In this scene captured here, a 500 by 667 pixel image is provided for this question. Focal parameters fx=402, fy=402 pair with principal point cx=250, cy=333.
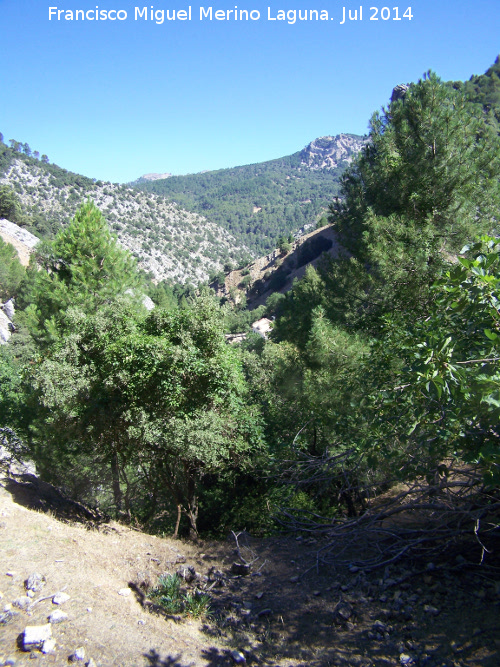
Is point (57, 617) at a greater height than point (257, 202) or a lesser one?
lesser

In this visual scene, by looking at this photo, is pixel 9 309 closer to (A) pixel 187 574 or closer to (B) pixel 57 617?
(A) pixel 187 574

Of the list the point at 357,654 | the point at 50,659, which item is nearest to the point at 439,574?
the point at 357,654

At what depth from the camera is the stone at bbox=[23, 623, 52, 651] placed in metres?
3.61

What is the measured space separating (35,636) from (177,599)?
1.81 meters

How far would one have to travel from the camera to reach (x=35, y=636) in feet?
12.0

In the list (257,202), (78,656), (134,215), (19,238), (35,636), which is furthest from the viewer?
(257,202)

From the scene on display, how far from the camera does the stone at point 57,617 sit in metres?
4.06

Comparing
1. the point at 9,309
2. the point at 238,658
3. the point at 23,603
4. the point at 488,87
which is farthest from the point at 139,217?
the point at 238,658

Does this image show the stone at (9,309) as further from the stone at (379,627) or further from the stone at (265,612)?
the stone at (379,627)

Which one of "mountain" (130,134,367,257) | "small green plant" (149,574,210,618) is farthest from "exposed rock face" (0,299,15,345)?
"mountain" (130,134,367,257)

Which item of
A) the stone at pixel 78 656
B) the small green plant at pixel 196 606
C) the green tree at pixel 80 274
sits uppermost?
the green tree at pixel 80 274

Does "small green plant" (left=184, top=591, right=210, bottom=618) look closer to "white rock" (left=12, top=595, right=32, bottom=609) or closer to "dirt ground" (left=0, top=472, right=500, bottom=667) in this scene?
"dirt ground" (left=0, top=472, right=500, bottom=667)

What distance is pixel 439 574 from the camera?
15.0 feet

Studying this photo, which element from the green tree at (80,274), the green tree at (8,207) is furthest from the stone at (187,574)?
the green tree at (8,207)
